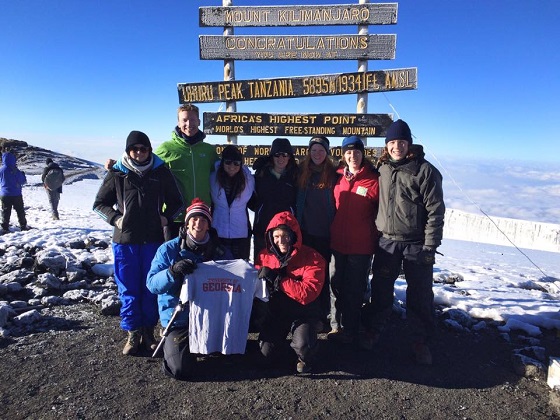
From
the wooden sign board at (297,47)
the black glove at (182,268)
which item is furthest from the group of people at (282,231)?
the wooden sign board at (297,47)

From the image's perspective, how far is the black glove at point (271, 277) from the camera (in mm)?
3795

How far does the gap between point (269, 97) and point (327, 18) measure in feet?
5.48

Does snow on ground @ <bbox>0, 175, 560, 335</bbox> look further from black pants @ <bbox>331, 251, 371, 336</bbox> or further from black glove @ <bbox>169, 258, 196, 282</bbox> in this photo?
black glove @ <bbox>169, 258, 196, 282</bbox>

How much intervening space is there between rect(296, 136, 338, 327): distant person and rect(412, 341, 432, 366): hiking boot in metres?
1.19

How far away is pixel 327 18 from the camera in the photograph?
6844 mm

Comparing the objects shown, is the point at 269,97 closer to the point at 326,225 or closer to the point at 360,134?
the point at 360,134

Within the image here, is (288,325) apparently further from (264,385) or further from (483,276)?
(483,276)

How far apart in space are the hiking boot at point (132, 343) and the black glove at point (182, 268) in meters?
1.03

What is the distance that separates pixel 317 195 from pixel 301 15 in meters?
3.96

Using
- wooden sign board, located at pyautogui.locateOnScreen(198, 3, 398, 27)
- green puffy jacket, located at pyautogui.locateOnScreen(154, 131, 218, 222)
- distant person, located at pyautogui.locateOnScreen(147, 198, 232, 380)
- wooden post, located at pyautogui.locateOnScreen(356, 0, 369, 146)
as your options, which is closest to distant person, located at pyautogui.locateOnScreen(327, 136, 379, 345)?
distant person, located at pyautogui.locateOnScreen(147, 198, 232, 380)

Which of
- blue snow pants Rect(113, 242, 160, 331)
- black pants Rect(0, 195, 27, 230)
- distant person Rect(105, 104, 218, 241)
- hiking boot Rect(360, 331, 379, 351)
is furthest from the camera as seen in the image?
black pants Rect(0, 195, 27, 230)

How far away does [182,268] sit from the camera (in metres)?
3.61

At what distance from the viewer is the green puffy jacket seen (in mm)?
4621

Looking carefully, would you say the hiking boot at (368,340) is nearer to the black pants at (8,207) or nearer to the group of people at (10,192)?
the group of people at (10,192)
